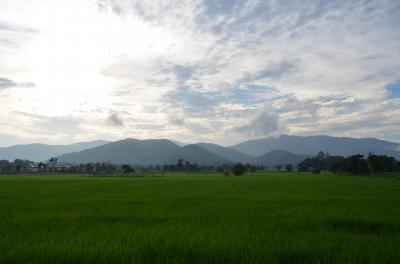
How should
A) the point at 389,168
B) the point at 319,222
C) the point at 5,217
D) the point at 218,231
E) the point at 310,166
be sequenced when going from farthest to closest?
1. the point at 310,166
2. the point at 389,168
3. the point at 5,217
4. the point at 319,222
5. the point at 218,231

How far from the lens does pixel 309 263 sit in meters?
6.39

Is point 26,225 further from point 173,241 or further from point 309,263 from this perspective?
point 309,263

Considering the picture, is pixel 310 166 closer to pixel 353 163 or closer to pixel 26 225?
pixel 353 163

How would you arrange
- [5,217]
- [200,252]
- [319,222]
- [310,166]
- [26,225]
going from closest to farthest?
[200,252]
[26,225]
[319,222]
[5,217]
[310,166]

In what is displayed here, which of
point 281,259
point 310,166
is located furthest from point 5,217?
point 310,166

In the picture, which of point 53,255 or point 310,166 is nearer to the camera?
point 53,255

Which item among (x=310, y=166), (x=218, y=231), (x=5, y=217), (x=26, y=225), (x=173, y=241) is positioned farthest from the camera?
(x=310, y=166)

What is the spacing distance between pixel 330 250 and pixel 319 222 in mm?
4439

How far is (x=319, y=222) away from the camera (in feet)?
37.4

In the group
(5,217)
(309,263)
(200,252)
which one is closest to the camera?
(309,263)

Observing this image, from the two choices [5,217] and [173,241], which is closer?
[173,241]

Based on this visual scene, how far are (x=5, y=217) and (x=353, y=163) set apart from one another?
8842 cm

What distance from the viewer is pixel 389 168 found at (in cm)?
8550

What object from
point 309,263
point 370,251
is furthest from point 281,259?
point 370,251
